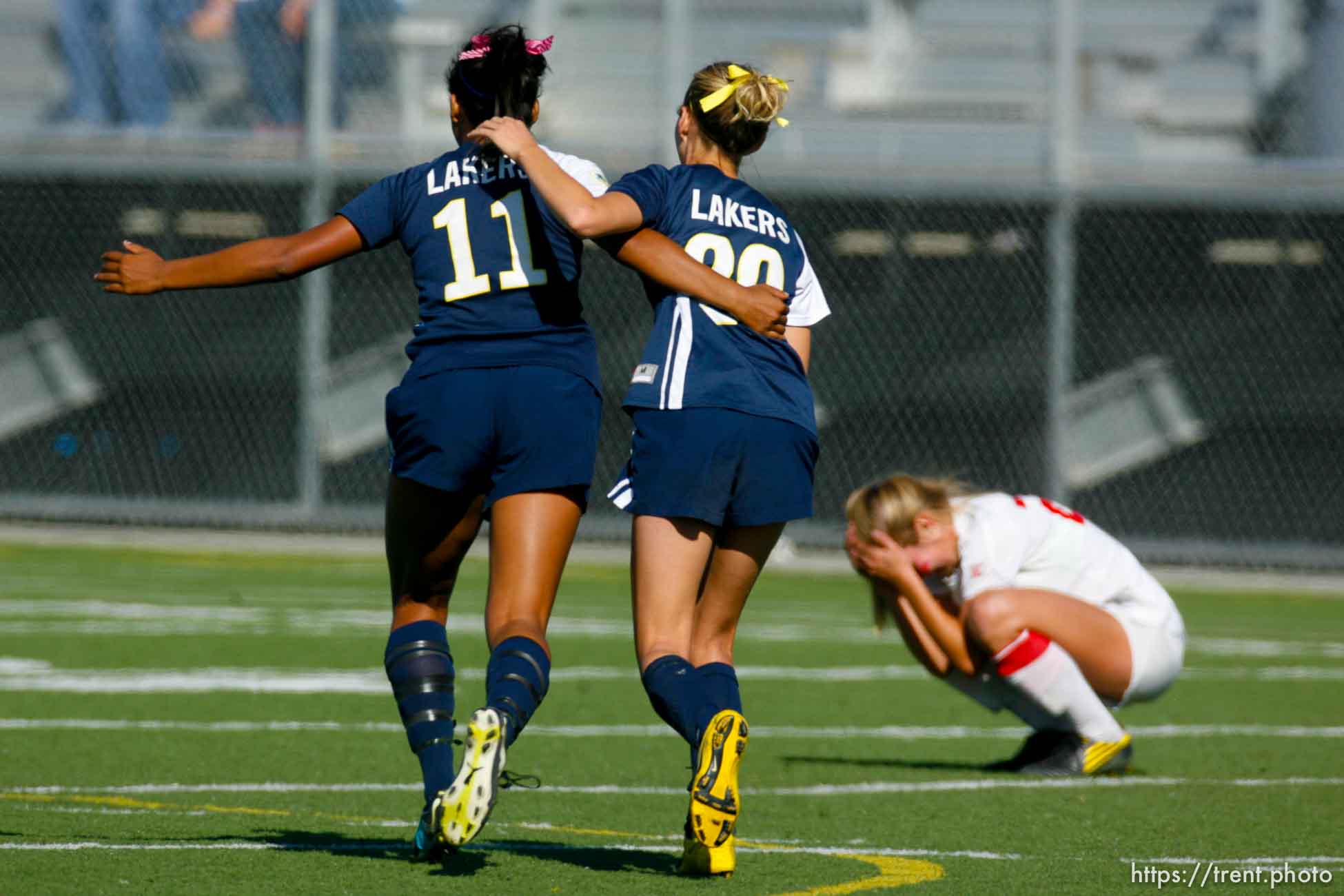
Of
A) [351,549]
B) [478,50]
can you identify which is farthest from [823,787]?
[351,549]

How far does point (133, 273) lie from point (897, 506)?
2.62 meters

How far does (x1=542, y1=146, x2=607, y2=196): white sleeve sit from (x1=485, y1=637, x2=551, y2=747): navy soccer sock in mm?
1022

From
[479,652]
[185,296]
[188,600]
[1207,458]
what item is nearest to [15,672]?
[479,652]

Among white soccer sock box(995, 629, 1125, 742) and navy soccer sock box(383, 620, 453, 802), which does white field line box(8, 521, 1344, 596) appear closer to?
white soccer sock box(995, 629, 1125, 742)

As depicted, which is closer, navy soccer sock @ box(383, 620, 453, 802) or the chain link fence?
navy soccer sock @ box(383, 620, 453, 802)

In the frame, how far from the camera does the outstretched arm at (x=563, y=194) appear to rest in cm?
432

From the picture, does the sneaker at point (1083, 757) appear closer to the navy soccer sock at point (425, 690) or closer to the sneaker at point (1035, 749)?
the sneaker at point (1035, 749)

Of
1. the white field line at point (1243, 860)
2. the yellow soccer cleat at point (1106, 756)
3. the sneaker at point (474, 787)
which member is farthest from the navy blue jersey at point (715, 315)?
the yellow soccer cleat at point (1106, 756)

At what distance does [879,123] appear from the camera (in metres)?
17.5

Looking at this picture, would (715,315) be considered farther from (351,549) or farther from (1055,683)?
(351,549)

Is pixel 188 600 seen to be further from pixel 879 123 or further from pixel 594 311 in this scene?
pixel 879 123

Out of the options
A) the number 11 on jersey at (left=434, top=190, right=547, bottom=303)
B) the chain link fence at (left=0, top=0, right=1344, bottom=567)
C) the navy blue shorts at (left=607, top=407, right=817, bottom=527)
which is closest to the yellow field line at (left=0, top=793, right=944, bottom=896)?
the navy blue shorts at (left=607, top=407, right=817, bottom=527)

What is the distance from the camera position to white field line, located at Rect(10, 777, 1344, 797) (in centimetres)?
566

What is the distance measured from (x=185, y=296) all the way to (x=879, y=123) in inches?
245
